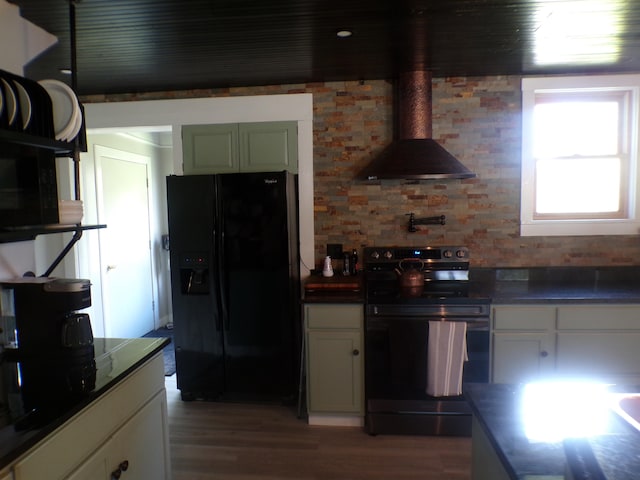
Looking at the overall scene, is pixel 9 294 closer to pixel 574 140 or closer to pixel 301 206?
pixel 301 206

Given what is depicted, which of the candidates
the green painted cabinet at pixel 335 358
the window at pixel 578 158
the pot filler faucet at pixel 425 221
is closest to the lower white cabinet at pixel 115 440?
the green painted cabinet at pixel 335 358

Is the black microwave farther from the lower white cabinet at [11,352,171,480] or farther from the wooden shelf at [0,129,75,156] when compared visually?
the lower white cabinet at [11,352,171,480]

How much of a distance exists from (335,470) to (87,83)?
10.4ft

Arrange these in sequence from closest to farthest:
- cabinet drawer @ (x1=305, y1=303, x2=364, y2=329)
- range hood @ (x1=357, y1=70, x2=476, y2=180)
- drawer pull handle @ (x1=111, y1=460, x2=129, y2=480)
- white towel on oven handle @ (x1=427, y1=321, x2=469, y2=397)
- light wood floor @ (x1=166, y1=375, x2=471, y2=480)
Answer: drawer pull handle @ (x1=111, y1=460, x2=129, y2=480) → light wood floor @ (x1=166, y1=375, x2=471, y2=480) → white towel on oven handle @ (x1=427, y1=321, x2=469, y2=397) → cabinet drawer @ (x1=305, y1=303, x2=364, y2=329) → range hood @ (x1=357, y1=70, x2=476, y2=180)

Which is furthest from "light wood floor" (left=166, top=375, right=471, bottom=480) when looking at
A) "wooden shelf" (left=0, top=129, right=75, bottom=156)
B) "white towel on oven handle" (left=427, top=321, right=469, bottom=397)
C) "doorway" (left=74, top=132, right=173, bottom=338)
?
"wooden shelf" (left=0, top=129, right=75, bottom=156)

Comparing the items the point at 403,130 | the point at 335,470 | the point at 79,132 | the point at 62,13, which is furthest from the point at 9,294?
the point at 403,130

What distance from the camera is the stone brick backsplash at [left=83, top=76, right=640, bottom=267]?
329cm

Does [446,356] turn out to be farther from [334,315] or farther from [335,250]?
[335,250]

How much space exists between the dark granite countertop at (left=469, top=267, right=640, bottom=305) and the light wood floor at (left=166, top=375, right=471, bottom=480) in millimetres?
988

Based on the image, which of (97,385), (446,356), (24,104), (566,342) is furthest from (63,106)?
(566,342)

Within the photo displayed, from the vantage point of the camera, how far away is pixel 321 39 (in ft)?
8.13

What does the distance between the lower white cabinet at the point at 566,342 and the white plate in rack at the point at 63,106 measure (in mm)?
2517

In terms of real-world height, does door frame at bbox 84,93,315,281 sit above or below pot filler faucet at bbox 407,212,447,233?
above

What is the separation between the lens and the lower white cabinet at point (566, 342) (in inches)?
107
